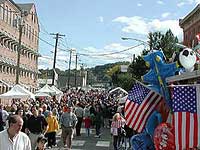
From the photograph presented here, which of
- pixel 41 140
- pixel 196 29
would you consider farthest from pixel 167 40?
pixel 41 140

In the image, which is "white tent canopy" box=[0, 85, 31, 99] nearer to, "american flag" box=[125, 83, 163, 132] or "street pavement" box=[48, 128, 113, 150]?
"street pavement" box=[48, 128, 113, 150]

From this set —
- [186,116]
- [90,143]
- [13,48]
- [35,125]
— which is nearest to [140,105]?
[186,116]

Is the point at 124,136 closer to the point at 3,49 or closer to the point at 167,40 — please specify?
the point at 167,40

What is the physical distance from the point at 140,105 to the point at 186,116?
53.2 inches

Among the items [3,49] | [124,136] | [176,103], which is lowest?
[124,136]

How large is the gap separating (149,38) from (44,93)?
550 inches

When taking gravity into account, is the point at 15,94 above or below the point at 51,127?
above

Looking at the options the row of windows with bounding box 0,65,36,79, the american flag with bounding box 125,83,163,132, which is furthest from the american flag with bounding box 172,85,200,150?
the row of windows with bounding box 0,65,36,79

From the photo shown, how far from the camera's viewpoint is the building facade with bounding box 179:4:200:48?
51.0m

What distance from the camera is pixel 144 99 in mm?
7422

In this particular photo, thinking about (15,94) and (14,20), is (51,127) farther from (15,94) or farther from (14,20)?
(14,20)

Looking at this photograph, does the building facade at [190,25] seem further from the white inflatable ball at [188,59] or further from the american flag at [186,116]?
the american flag at [186,116]

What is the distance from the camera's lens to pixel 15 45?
64938 mm

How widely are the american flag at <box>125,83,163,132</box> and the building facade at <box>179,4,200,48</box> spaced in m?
42.6
